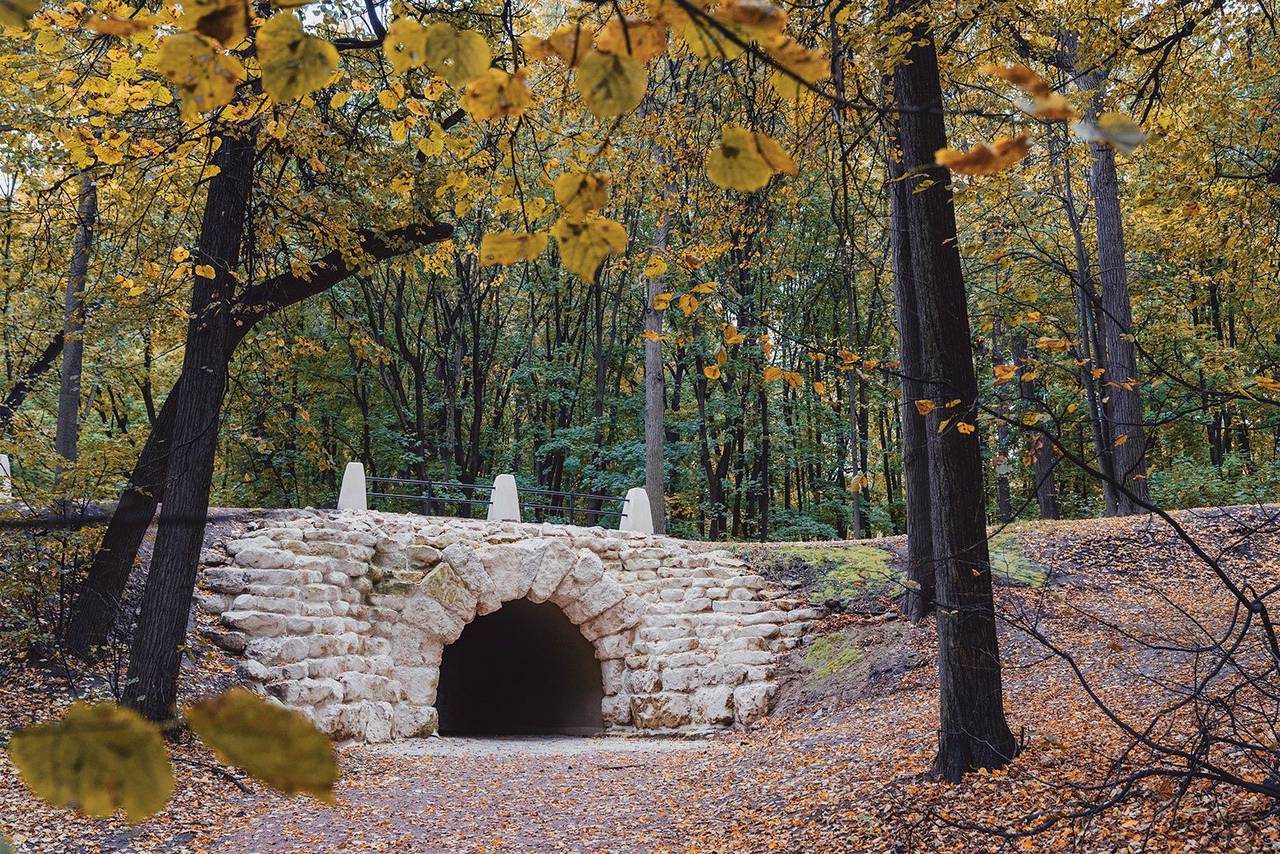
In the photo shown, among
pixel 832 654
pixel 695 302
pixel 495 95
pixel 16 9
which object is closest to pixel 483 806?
pixel 832 654

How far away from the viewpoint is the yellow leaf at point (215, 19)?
100cm

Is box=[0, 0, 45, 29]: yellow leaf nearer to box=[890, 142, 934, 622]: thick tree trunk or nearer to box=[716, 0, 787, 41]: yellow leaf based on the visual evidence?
box=[716, 0, 787, 41]: yellow leaf

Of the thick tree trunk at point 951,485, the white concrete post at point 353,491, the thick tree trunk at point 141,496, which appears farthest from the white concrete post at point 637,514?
the thick tree trunk at point 951,485

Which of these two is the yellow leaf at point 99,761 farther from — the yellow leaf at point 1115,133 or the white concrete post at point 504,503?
the white concrete post at point 504,503

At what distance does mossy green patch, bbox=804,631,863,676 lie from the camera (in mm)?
10961

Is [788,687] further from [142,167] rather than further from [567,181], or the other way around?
[567,181]

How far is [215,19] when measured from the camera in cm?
101

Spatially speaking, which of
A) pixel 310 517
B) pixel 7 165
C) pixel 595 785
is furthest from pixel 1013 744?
pixel 7 165

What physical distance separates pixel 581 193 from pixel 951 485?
533cm

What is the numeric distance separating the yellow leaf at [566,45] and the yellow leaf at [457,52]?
7 centimetres

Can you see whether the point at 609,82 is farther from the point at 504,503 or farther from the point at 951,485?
the point at 504,503

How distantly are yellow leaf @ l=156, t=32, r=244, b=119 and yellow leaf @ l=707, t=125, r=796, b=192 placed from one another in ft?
2.00

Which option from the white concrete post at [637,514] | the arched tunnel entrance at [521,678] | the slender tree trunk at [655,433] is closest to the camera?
the arched tunnel entrance at [521,678]

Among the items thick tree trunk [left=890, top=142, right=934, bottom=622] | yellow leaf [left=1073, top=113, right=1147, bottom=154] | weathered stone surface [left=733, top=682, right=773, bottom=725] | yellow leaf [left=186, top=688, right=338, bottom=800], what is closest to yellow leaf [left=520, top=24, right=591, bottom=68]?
Result: yellow leaf [left=1073, top=113, right=1147, bottom=154]
